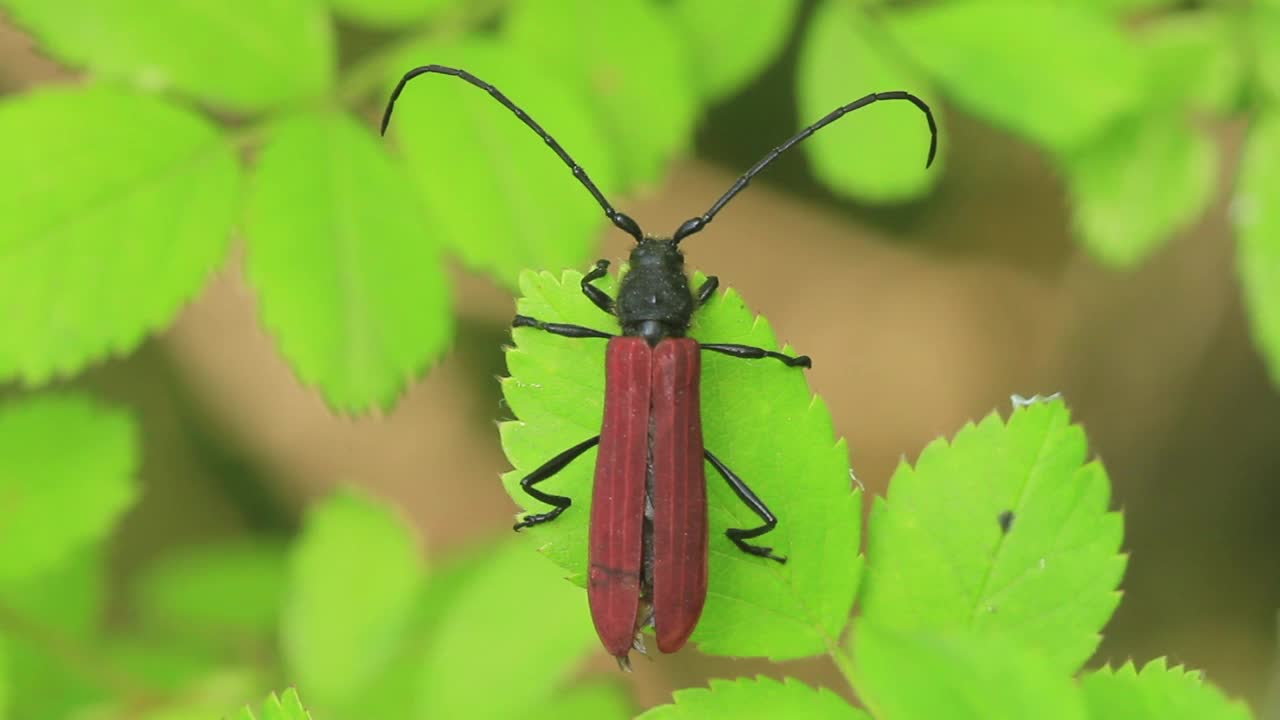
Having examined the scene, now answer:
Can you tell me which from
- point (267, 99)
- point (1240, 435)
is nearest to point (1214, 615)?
point (1240, 435)

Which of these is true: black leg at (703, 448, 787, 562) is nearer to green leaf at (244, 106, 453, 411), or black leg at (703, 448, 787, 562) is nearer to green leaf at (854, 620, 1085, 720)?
green leaf at (854, 620, 1085, 720)

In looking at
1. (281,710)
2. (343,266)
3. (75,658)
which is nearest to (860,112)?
(343,266)

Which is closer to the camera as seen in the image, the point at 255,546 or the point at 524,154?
the point at 524,154

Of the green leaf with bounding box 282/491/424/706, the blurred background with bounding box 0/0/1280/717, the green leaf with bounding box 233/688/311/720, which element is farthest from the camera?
the blurred background with bounding box 0/0/1280/717

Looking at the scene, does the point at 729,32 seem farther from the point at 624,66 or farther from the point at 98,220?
the point at 98,220

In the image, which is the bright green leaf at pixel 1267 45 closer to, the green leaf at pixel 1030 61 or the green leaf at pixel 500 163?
the green leaf at pixel 1030 61

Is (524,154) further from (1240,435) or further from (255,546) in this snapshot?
(1240,435)

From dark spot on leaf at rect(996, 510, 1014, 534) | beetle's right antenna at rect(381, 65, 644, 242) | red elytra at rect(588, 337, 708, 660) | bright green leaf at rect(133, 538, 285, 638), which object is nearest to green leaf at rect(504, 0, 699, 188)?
beetle's right antenna at rect(381, 65, 644, 242)
